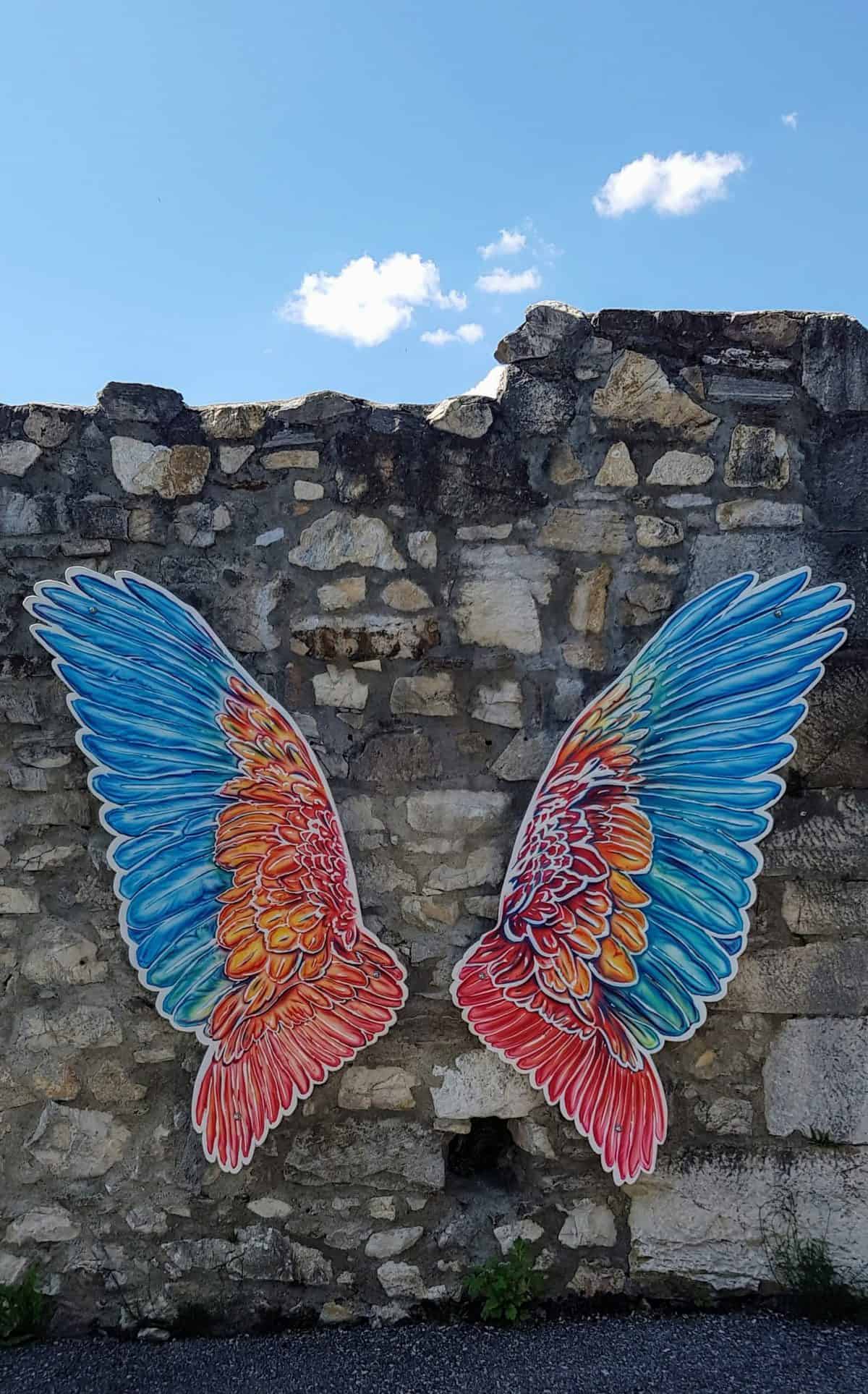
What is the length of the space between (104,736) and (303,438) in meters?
0.87

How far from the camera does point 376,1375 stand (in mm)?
2170

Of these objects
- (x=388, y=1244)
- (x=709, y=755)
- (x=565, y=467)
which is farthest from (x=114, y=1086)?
(x=565, y=467)

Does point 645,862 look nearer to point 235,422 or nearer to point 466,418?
point 466,418

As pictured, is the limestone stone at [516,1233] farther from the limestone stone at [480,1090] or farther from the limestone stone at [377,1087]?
the limestone stone at [377,1087]

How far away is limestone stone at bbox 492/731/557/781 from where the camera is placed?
94.7 inches

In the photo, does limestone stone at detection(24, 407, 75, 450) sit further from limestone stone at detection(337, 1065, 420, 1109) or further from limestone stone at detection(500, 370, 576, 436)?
limestone stone at detection(337, 1065, 420, 1109)

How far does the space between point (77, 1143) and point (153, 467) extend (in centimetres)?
167

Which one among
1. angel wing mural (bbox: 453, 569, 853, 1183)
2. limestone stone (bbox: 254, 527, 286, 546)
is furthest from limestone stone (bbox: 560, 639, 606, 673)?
limestone stone (bbox: 254, 527, 286, 546)

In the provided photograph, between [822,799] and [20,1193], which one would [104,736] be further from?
[822,799]

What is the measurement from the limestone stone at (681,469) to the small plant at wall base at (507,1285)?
1.89 meters

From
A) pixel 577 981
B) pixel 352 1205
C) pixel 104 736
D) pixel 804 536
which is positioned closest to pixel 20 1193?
pixel 352 1205

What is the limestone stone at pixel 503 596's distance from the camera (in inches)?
95.0

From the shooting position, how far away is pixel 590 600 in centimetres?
242

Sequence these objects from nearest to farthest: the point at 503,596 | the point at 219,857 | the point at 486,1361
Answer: the point at 486,1361, the point at 219,857, the point at 503,596
